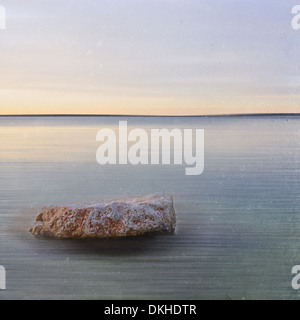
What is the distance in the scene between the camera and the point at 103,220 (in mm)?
1455

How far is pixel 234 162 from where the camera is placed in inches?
60.1

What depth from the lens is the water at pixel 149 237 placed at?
1473mm

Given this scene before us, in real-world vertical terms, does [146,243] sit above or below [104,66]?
below

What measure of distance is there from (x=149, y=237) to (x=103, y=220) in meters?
0.18

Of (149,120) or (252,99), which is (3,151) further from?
(252,99)

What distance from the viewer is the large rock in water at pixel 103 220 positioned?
1.45 metres

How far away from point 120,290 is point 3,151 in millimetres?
680

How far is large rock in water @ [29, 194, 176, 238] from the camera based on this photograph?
145 centimetres

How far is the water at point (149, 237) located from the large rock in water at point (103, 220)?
4 cm

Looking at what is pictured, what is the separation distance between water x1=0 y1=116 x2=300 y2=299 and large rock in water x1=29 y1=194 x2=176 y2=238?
0.04 m

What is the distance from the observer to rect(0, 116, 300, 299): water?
1.47 m

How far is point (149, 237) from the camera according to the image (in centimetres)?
147
